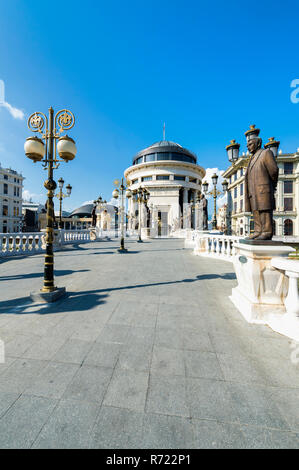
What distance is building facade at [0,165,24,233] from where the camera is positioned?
49.5 meters

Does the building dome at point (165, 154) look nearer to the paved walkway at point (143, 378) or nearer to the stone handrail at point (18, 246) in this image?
the stone handrail at point (18, 246)

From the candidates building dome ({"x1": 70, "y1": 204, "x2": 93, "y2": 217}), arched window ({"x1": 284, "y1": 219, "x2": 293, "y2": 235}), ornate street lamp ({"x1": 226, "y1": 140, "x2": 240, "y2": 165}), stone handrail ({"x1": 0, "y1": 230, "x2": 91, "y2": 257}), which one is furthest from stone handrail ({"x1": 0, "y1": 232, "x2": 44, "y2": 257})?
building dome ({"x1": 70, "y1": 204, "x2": 93, "y2": 217})

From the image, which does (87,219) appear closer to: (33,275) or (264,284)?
(33,275)

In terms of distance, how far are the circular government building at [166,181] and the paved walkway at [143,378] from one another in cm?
3881

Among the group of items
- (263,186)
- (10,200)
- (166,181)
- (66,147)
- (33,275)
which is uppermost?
(166,181)

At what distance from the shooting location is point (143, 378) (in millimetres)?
2062

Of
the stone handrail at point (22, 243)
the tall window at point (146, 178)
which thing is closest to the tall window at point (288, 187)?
the tall window at point (146, 178)

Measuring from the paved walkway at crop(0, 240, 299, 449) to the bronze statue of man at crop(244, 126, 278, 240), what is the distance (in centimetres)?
189

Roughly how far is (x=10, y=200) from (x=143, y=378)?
65.4m

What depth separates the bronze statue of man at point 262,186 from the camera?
11.7 ft

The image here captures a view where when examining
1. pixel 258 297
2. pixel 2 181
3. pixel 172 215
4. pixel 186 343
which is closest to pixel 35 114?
pixel 186 343

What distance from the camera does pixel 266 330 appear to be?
305 centimetres

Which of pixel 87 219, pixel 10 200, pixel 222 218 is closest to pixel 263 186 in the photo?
pixel 222 218

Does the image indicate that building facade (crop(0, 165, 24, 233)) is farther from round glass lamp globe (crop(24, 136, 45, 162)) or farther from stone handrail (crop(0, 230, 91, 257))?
round glass lamp globe (crop(24, 136, 45, 162))
